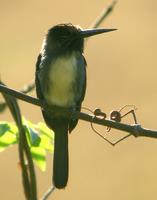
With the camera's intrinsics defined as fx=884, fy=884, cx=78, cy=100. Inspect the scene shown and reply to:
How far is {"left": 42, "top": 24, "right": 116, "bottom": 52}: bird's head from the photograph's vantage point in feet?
9.14

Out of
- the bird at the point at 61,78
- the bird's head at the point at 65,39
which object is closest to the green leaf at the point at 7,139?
the bird at the point at 61,78

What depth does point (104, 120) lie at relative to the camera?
1933 millimetres

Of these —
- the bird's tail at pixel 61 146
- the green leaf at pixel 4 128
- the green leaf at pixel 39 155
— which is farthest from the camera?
the bird's tail at pixel 61 146

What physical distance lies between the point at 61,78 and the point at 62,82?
14 mm

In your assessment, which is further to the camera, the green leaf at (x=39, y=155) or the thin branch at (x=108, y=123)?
the green leaf at (x=39, y=155)

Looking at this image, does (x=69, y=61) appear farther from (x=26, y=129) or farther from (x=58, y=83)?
(x=26, y=129)

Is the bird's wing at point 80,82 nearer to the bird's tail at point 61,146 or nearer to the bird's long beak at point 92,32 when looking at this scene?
the bird's tail at point 61,146

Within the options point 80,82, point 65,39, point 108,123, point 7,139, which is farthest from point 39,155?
point 65,39

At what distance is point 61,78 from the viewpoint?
2.67 m

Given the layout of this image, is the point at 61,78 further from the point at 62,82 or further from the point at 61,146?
the point at 61,146

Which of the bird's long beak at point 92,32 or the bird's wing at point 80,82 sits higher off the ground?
the bird's long beak at point 92,32

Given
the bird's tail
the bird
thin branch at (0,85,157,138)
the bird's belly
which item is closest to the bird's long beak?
the bird

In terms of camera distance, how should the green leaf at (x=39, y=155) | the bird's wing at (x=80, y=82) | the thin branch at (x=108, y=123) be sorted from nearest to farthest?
1. the thin branch at (x=108, y=123)
2. the green leaf at (x=39, y=155)
3. the bird's wing at (x=80, y=82)

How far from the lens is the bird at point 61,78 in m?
2.68
